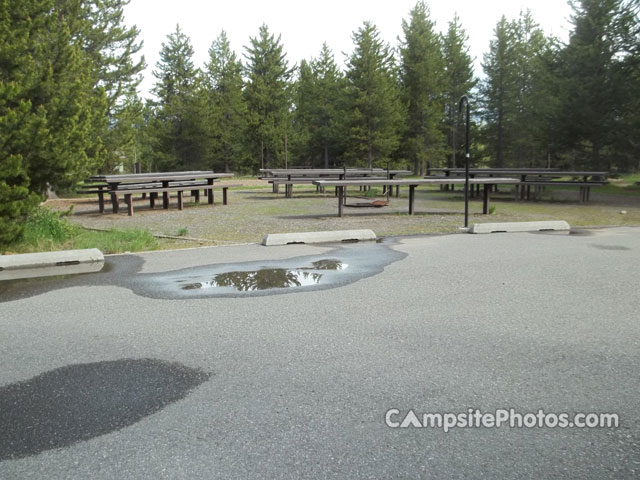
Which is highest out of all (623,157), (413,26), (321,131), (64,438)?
(413,26)

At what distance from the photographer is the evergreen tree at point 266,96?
43.7 m

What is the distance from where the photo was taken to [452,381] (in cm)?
316

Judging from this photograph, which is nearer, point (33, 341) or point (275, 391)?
point (275, 391)

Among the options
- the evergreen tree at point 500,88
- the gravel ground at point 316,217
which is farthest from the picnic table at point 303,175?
the evergreen tree at point 500,88

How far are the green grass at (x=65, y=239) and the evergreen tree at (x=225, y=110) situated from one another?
34116 mm

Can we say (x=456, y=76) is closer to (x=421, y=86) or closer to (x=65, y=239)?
(x=421, y=86)

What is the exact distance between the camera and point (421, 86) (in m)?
39.8

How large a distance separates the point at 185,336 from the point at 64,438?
1.50m

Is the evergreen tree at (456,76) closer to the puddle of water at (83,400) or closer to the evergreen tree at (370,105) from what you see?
the evergreen tree at (370,105)

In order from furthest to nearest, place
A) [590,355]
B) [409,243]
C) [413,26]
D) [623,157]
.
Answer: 1. [413,26]
2. [623,157]
3. [409,243]
4. [590,355]

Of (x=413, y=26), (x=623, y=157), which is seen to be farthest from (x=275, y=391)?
(x=413, y=26)

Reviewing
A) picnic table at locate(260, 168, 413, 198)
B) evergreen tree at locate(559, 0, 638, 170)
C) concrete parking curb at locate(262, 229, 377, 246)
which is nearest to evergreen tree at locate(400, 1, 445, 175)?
evergreen tree at locate(559, 0, 638, 170)

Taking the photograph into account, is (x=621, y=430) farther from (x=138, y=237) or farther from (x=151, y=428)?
(x=138, y=237)

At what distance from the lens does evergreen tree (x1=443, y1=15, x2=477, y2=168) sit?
42.6m
